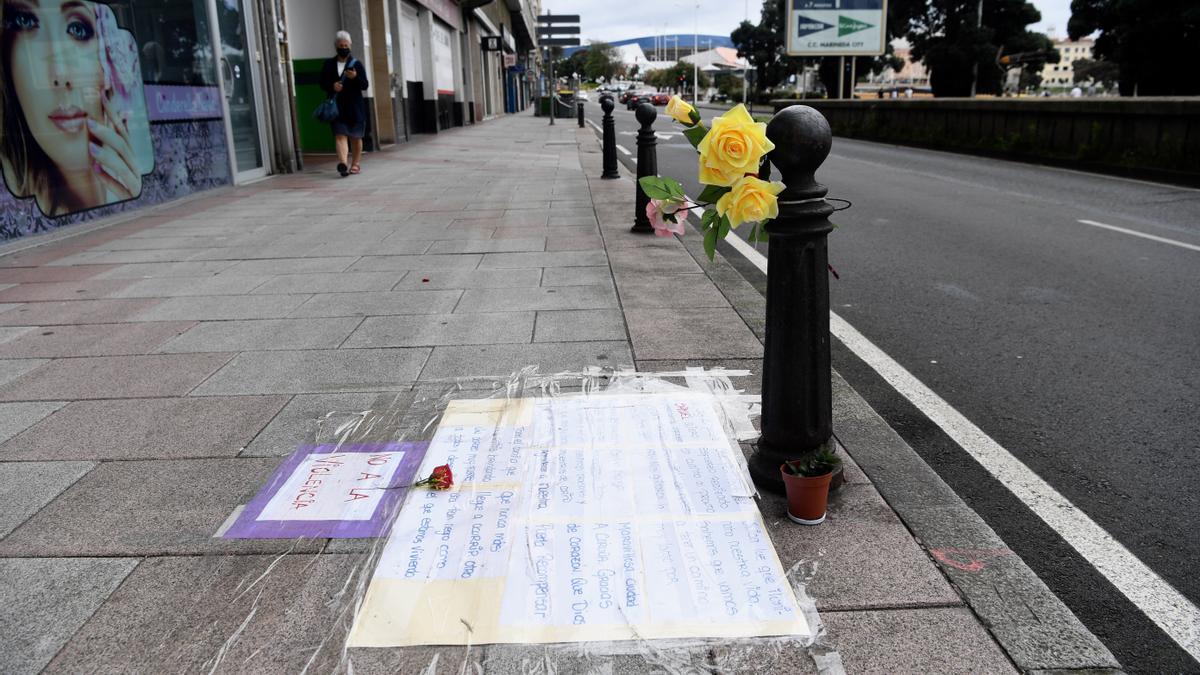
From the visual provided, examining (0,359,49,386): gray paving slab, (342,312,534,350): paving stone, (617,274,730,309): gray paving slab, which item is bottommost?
(0,359,49,386): gray paving slab

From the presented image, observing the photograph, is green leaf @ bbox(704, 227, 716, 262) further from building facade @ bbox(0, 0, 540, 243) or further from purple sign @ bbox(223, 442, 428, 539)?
building facade @ bbox(0, 0, 540, 243)

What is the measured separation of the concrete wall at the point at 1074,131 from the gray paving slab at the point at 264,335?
39.2ft

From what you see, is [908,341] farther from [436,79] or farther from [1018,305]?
[436,79]

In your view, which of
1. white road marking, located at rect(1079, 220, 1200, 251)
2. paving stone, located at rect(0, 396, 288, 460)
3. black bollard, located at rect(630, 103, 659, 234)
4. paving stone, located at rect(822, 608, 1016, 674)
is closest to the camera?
paving stone, located at rect(822, 608, 1016, 674)

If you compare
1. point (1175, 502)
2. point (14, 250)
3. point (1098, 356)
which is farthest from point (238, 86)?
point (1175, 502)

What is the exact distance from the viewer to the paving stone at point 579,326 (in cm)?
439

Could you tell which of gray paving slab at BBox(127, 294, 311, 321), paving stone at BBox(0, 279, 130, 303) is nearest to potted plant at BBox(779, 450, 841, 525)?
gray paving slab at BBox(127, 294, 311, 321)

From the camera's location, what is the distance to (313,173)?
13555mm

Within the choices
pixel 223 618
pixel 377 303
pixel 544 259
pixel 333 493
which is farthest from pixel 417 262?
pixel 223 618

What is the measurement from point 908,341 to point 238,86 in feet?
34.0

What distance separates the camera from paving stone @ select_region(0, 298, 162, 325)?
4996mm

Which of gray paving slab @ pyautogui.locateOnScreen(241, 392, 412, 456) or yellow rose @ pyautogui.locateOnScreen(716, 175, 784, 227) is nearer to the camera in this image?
yellow rose @ pyautogui.locateOnScreen(716, 175, 784, 227)

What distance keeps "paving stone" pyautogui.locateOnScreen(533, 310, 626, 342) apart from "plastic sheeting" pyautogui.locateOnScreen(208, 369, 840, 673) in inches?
42.8

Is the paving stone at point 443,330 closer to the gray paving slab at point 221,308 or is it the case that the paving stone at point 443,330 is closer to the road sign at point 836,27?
the gray paving slab at point 221,308
